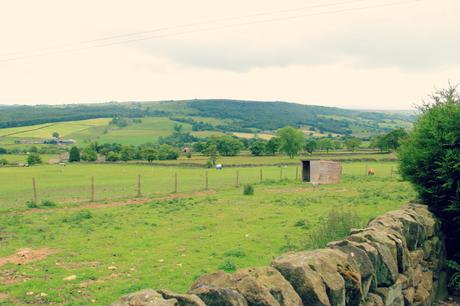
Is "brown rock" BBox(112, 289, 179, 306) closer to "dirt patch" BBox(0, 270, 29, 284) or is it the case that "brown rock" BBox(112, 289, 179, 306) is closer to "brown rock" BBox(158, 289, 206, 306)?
"brown rock" BBox(158, 289, 206, 306)

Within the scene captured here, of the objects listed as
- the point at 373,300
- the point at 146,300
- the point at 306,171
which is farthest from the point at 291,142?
the point at 146,300

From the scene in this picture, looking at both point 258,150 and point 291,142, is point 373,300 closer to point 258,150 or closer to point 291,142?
point 291,142

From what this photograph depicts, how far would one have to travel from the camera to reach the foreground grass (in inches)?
364

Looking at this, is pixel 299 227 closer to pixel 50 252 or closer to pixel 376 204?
pixel 376 204

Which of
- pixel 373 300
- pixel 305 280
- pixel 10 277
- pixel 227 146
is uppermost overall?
pixel 305 280

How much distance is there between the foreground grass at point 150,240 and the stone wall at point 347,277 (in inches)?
138

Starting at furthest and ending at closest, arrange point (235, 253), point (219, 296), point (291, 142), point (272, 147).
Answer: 1. point (272, 147)
2. point (291, 142)
3. point (235, 253)
4. point (219, 296)

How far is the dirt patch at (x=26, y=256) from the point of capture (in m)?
11.5

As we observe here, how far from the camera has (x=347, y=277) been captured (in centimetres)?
510

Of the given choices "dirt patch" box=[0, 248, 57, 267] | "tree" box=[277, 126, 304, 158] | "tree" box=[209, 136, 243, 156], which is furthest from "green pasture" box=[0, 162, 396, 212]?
"tree" box=[277, 126, 304, 158]

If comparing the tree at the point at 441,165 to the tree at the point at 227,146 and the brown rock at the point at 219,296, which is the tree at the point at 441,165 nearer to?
the brown rock at the point at 219,296

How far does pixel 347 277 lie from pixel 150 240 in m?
9.83

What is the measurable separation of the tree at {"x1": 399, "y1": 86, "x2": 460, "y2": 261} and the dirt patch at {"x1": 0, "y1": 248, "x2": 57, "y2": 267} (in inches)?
416

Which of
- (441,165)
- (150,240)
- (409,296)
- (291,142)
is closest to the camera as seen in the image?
(409,296)
